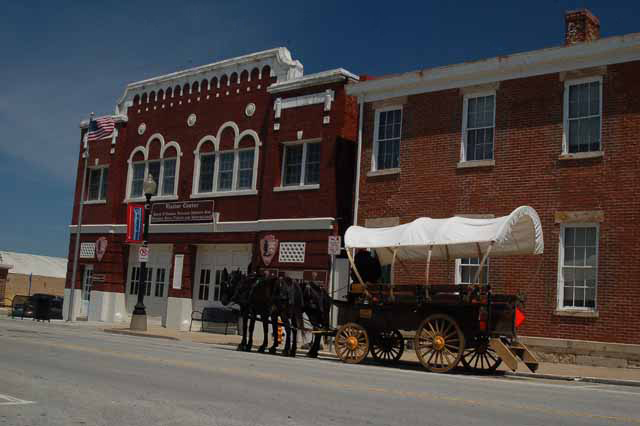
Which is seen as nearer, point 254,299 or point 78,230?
point 254,299

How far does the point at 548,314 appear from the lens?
20219 mm

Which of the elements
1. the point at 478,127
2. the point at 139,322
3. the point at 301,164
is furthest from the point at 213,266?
the point at 478,127

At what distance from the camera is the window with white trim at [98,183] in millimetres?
36344

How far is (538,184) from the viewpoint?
21.0 metres

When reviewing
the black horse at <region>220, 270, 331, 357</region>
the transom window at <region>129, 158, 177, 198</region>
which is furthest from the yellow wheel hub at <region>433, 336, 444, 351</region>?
the transom window at <region>129, 158, 177, 198</region>

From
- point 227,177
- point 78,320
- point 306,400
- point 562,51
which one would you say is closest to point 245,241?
point 227,177

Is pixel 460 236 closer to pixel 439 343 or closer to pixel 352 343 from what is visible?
pixel 439 343

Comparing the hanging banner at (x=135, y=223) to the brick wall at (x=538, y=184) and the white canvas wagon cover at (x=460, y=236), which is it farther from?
the white canvas wagon cover at (x=460, y=236)

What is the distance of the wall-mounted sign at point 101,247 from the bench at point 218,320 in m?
7.26

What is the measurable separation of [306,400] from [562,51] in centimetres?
1414

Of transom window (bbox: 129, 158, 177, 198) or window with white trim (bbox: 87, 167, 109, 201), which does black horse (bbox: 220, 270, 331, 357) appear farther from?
window with white trim (bbox: 87, 167, 109, 201)

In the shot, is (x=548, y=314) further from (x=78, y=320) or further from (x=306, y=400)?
(x=78, y=320)

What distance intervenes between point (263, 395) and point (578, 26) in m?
16.7

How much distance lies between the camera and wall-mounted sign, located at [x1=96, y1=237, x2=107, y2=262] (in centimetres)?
3491
